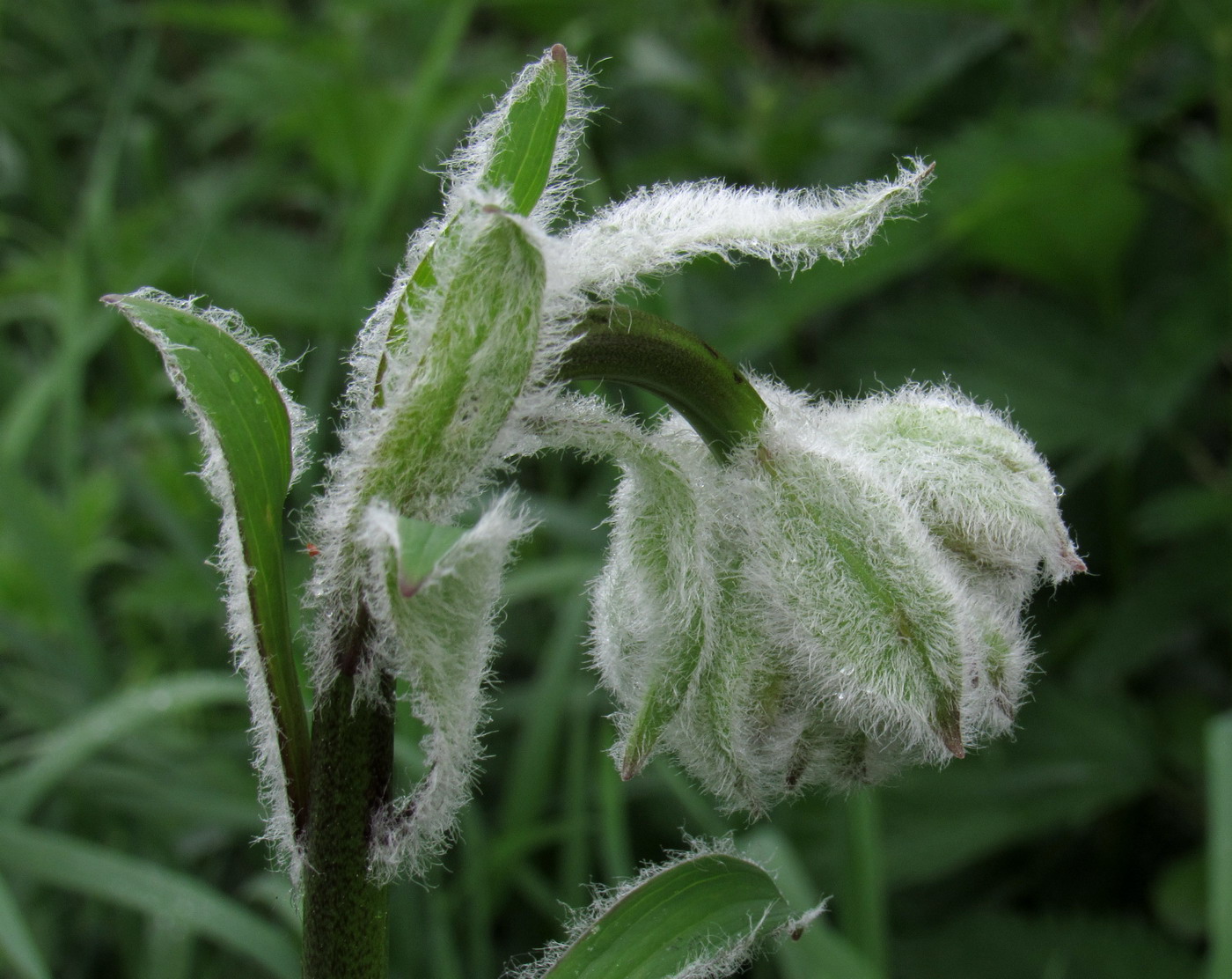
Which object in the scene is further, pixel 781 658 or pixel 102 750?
pixel 102 750

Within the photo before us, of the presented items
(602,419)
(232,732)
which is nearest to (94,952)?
(232,732)

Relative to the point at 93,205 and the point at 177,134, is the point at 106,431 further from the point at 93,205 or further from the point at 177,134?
the point at 177,134

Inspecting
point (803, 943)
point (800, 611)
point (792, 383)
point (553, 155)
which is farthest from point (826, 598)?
point (792, 383)

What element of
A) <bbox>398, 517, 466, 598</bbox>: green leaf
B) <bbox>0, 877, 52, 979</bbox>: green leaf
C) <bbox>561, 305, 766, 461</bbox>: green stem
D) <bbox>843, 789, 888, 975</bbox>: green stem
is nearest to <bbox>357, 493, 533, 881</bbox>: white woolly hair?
<bbox>398, 517, 466, 598</bbox>: green leaf

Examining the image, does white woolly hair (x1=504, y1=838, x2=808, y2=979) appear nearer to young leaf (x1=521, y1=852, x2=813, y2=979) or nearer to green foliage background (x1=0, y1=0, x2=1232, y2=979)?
young leaf (x1=521, y1=852, x2=813, y2=979)

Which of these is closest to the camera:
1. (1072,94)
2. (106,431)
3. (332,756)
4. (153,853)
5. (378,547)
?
(378,547)

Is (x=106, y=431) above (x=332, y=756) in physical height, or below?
above

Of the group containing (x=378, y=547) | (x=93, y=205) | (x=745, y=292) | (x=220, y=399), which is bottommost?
(x=378, y=547)
